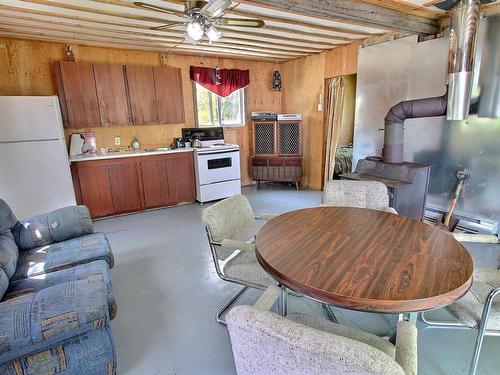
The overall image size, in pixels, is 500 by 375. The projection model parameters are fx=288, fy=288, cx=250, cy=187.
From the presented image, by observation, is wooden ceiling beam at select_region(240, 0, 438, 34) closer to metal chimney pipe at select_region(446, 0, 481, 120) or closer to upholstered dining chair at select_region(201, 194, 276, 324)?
metal chimney pipe at select_region(446, 0, 481, 120)

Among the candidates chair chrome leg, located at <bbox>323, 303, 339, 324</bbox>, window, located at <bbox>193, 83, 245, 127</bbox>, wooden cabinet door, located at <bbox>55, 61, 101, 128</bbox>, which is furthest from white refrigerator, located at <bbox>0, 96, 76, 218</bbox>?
chair chrome leg, located at <bbox>323, 303, 339, 324</bbox>

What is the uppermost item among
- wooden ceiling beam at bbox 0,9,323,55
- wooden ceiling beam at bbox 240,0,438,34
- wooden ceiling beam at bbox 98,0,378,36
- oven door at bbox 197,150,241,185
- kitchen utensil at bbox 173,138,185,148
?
wooden ceiling beam at bbox 0,9,323,55

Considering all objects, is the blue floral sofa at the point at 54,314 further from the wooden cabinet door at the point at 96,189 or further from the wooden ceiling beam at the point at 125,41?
the wooden ceiling beam at the point at 125,41

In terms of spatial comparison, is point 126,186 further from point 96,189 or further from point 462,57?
point 462,57

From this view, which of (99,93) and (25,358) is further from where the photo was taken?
(99,93)

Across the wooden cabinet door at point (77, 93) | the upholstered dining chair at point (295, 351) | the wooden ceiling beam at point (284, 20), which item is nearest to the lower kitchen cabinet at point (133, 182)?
the wooden cabinet door at point (77, 93)

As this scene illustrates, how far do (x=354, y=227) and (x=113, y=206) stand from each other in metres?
3.67

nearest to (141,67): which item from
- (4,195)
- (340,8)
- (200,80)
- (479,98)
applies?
(200,80)

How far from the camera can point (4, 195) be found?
3465 millimetres

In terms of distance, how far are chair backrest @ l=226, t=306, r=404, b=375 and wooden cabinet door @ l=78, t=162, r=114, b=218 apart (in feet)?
12.8

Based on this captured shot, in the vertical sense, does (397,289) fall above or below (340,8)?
below

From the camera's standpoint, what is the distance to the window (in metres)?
5.37

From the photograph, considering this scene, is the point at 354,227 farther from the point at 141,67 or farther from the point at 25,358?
the point at 141,67

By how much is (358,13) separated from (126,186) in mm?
3697
